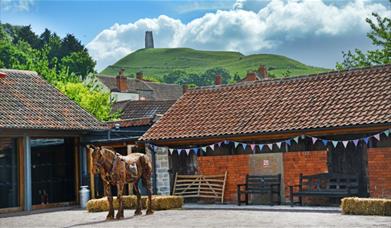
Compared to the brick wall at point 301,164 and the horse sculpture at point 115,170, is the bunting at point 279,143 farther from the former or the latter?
the horse sculpture at point 115,170

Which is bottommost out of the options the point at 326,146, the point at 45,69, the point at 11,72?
the point at 326,146

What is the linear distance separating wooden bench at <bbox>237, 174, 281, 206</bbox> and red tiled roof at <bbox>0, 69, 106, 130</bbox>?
6853 millimetres

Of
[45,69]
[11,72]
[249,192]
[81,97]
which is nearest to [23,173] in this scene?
[11,72]

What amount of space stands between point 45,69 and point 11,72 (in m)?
20.3

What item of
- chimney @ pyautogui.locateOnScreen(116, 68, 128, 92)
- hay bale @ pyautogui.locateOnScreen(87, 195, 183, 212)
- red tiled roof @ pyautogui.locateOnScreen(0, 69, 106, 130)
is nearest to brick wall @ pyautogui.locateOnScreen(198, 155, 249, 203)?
hay bale @ pyautogui.locateOnScreen(87, 195, 183, 212)

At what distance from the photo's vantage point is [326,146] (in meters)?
21.4

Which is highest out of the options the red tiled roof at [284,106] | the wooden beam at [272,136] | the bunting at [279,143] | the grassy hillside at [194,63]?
the grassy hillside at [194,63]

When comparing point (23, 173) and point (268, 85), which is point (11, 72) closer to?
point (23, 173)

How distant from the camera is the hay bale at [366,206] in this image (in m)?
17.3

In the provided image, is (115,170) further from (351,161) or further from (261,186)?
(351,161)

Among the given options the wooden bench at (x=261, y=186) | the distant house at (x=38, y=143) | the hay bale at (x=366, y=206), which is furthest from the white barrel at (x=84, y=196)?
the hay bale at (x=366, y=206)

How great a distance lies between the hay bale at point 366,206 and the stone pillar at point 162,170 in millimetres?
8191

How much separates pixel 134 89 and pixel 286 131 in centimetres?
5691

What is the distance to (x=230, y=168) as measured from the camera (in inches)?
925
